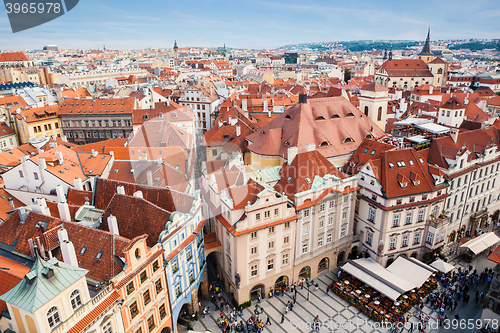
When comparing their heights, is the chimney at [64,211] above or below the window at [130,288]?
above

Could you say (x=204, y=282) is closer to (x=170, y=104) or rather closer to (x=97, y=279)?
(x=97, y=279)

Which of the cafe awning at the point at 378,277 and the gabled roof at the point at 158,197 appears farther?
the cafe awning at the point at 378,277

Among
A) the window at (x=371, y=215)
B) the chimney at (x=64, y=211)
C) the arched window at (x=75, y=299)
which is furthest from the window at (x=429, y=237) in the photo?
A: the chimney at (x=64, y=211)

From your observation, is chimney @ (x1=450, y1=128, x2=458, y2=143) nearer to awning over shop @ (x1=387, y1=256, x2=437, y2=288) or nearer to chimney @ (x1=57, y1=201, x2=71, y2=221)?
awning over shop @ (x1=387, y1=256, x2=437, y2=288)

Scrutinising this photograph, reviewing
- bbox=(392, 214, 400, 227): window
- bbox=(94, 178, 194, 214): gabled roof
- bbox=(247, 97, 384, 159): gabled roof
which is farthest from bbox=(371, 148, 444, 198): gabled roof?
bbox=(94, 178, 194, 214): gabled roof

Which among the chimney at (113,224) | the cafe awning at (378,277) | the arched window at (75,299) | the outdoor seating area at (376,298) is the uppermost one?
the chimney at (113,224)

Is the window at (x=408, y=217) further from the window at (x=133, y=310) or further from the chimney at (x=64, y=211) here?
the chimney at (x=64, y=211)
